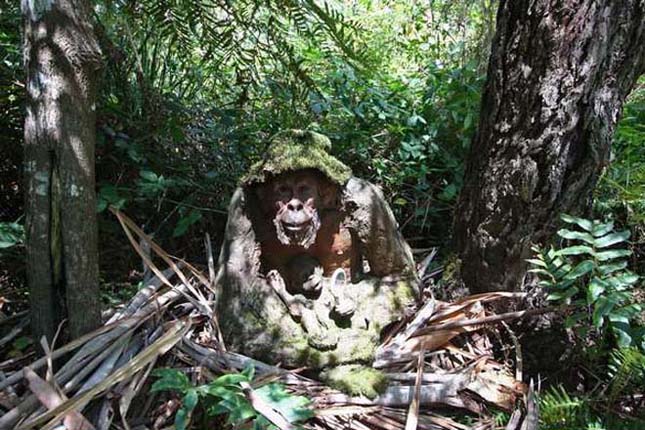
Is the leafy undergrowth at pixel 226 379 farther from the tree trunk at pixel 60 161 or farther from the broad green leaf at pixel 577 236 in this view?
the broad green leaf at pixel 577 236

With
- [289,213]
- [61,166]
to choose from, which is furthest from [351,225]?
[61,166]

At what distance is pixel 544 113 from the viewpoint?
204 cm

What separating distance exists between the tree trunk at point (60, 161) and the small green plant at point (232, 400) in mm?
431

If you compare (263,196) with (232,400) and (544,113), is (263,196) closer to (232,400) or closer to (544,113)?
(232,400)

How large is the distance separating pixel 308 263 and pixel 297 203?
343 mm

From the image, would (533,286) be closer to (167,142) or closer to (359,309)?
(359,309)

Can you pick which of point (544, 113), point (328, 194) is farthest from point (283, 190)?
point (544, 113)

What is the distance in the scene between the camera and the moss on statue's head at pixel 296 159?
2.10 metres

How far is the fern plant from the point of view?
189 centimetres

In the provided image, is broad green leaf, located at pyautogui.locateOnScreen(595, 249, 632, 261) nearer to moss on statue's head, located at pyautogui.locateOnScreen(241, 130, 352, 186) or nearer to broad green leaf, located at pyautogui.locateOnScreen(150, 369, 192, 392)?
moss on statue's head, located at pyautogui.locateOnScreen(241, 130, 352, 186)

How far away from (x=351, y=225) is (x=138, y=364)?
938 mm

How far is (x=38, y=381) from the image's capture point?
1.73m

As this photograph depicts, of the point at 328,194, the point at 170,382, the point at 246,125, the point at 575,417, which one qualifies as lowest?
the point at 575,417

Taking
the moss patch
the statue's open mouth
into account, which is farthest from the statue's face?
the moss patch
